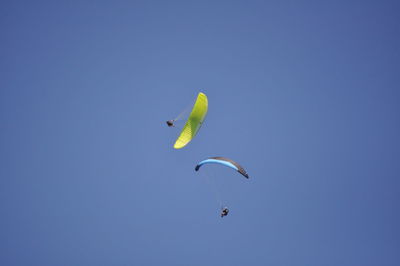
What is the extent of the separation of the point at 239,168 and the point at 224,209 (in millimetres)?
2845

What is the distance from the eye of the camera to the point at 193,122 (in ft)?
90.8

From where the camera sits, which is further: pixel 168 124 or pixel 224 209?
pixel 168 124

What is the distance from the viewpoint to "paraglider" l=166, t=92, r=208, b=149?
88.4 ft

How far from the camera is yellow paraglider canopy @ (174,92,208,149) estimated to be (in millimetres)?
26938

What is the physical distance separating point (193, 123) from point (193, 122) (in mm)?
73

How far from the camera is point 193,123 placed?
90.9ft

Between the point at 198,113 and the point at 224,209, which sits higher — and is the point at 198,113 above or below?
above

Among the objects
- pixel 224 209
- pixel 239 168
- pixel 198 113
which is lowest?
pixel 224 209

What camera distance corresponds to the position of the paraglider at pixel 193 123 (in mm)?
26953

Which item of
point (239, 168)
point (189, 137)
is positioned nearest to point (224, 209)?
point (239, 168)

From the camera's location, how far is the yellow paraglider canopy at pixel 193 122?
26.9 meters

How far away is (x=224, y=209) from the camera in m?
26.0

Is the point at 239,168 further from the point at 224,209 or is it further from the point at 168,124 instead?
the point at 168,124

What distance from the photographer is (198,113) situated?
89.7ft
